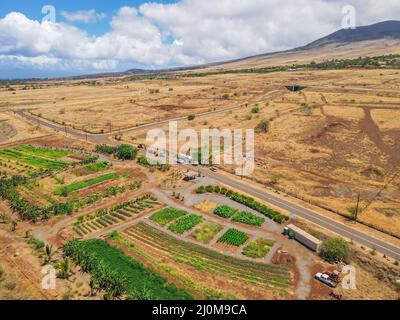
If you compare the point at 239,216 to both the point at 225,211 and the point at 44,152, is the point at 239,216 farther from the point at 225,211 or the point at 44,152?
the point at 44,152

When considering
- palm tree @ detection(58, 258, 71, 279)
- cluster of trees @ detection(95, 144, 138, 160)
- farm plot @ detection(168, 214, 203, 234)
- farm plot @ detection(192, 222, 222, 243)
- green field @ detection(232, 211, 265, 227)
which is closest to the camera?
palm tree @ detection(58, 258, 71, 279)

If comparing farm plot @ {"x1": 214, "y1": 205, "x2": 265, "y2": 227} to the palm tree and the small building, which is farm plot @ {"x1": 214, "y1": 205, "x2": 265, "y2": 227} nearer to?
the small building

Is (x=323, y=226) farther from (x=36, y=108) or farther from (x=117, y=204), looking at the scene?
(x=36, y=108)

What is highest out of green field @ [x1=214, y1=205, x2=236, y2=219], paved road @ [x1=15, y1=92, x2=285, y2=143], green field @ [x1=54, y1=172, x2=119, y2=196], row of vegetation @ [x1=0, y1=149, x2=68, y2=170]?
paved road @ [x1=15, y1=92, x2=285, y2=143]

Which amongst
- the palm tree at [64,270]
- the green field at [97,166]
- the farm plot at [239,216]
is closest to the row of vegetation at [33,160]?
the green field at [97,166]

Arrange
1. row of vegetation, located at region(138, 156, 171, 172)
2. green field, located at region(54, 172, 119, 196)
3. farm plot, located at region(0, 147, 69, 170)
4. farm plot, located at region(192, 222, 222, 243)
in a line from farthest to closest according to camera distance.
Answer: farm plot, located at region(0, 147, 69, 170) → row of vegetation, located at region(138, 156, 171, 172) → green field, located at region(54, 172, 119, 196) → farm plot, located at region(192, 222, 222, 243)

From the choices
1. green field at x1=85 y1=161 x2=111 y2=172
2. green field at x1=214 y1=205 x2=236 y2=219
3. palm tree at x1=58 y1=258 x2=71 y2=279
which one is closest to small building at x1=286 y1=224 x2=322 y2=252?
green field at x1=214 y1=205 x2=236 y2=219

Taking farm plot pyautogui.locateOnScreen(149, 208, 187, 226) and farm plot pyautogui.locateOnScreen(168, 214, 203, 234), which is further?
farm plot pyautogui.locateOnScreen(149, 208, 187, 226)

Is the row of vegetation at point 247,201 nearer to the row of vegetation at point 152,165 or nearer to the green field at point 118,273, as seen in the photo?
the row of vegetation at point 152,165
